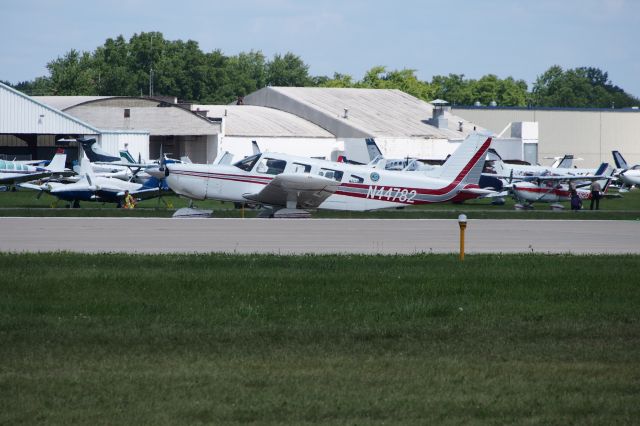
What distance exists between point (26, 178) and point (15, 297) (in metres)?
38.4

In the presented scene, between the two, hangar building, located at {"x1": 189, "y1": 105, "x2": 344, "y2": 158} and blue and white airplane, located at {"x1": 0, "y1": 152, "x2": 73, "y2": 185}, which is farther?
hangar building, located at {"x1": 189, "y1": 105, "x2": 344, "y2": 158}

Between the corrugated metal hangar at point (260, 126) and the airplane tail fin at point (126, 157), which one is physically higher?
the corrugated metal hangar at point (260, 126)

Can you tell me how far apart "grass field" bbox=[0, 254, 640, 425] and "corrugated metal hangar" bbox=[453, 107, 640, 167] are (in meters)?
84.3

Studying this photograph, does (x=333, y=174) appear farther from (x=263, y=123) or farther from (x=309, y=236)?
(x=263, y=123)

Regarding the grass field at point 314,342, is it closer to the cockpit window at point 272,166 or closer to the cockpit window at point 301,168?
the cockpit window at point 301,168

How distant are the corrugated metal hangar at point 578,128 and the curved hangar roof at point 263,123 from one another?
23142 millimetres

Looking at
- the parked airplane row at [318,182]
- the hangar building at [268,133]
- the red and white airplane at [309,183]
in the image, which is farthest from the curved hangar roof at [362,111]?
the red and white airplane at [309,183]

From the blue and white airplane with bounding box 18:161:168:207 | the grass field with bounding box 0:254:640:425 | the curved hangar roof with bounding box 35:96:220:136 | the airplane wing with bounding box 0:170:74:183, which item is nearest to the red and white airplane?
the blue and white airplane with bounding box 18:161:168:207

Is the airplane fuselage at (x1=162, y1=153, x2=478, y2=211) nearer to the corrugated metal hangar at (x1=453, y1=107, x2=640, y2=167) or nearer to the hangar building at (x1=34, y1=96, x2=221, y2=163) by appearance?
the hangar building at (x1=34, y1=96, x2=221, y2=163)

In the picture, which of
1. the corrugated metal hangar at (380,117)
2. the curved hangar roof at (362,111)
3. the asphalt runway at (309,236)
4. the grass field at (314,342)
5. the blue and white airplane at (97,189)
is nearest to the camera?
the grass field at (314,342)

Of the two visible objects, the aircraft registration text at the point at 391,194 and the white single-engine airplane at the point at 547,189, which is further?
the white single-engine airplane at the point at 547,189

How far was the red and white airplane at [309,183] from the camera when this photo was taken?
2966 centimetres

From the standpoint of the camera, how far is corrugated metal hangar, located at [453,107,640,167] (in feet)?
327

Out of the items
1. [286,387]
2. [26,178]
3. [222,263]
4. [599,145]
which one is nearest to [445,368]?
[286,387]
